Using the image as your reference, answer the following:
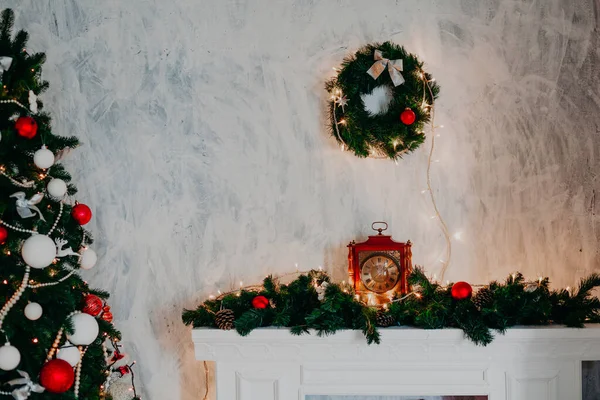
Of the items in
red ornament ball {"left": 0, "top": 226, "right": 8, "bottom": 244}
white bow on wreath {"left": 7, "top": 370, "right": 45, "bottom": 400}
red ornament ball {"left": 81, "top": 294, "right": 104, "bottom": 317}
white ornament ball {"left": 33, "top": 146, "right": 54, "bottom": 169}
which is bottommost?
white bow on wreath {"left": 7, "top": 370, "right": 45, "bottom": 400}

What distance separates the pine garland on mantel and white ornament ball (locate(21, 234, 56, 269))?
2.21 feet

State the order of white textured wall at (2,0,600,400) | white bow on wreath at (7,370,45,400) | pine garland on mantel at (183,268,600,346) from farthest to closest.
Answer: white textured wall at (2,0,600,400) → pine garland on mantel at (183,268,600,346) → white bow on wreath at (7,370,45,400)

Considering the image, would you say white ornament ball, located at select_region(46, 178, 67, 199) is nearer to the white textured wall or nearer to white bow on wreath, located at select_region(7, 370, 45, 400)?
white bow on wreath, located at select_region(7, 370, 45, 400)

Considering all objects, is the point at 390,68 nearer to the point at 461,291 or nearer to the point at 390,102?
the point at 390,102

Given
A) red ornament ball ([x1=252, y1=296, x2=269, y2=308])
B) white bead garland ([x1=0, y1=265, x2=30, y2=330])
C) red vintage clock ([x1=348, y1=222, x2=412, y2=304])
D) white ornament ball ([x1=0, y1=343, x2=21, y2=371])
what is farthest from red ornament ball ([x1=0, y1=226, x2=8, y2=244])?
red vintage clock ([x1=348, y1=222, x2=412, y2=304])

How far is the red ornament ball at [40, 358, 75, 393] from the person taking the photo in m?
1.72

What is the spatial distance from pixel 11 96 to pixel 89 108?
736mm

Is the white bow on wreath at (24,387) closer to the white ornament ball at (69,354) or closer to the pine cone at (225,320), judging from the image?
the white ornament ball at (69,354)

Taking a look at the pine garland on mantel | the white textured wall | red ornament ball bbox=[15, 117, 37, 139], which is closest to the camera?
red ornament ball bbox=[15, 117, 37, 139]

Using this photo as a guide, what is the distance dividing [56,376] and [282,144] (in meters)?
1.32

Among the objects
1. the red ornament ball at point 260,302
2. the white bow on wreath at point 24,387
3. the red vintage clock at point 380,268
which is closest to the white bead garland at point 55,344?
the white bow on wreath at point 24,387

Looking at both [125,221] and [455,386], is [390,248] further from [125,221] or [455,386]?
[125,221]

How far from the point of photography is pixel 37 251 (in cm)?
175

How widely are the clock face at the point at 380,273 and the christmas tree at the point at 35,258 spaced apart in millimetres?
1050
